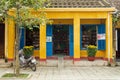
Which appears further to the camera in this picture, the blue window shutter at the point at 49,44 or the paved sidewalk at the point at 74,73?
the blue window shutter at the point at 49,44

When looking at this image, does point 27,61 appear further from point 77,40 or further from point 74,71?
point 77,40

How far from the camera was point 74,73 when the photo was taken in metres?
20.0

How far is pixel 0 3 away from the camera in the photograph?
1789 cm

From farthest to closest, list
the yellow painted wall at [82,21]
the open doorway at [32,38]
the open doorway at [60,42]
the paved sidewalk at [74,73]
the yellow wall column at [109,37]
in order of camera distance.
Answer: the open doorway at [60,42]
the open doorway at [32,38]
the yellow painted wall at [82,21]
the yellow wall column at [109,37]
the paved sidewalk at [74,73]

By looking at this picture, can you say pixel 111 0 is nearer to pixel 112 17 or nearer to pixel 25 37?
pixel 112 17

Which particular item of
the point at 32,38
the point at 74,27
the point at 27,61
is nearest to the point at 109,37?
the point at 74,27

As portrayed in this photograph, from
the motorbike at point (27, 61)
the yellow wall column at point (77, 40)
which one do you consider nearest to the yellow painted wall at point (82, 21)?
the yellow wall column at point (77, 40)

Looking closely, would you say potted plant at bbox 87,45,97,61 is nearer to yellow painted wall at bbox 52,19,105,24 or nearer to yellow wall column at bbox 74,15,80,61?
yellow wall column at bbox 74,15,80,61

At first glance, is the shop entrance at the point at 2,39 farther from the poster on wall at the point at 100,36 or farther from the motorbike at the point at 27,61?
the poster on wall at the point at 100,36

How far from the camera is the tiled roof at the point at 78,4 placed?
23.9 metres

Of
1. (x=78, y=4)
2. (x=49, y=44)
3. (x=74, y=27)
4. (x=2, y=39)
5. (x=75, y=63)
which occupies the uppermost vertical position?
(x=78, y=4)

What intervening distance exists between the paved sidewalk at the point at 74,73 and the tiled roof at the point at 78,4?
4332 millimetres

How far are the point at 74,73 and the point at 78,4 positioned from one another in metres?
6.18

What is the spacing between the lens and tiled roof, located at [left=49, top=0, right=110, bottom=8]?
23875 millimetres
